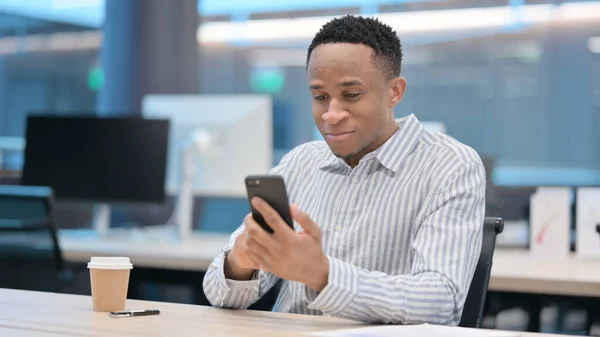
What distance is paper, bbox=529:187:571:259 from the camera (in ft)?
11.4

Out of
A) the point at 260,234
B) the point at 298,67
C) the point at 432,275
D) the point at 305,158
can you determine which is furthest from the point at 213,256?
the point at 298,67

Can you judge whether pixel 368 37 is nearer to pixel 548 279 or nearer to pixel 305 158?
pixel 305 158

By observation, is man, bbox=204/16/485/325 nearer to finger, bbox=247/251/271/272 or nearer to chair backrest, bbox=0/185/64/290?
finger, bbox=247/251/271/272

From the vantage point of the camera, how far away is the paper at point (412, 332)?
1445 millimetres

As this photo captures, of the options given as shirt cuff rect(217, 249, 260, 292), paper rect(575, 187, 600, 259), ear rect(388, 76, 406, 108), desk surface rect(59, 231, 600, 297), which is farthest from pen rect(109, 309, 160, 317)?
paper rect(575, 187, 600, 259)

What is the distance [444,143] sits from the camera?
6.39 ft

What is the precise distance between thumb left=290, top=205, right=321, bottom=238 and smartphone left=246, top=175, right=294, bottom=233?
2cm

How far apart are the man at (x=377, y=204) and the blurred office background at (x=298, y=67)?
289cm

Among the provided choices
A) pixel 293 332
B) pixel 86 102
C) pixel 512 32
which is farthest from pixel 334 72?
pixel 86 102

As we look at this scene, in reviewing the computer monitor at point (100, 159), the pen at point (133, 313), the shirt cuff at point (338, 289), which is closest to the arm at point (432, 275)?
the shirt cuff at point (338, 289)

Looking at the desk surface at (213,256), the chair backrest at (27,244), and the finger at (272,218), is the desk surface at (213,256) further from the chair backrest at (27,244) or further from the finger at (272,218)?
the finger at (272,218)

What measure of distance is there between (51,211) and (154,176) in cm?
69

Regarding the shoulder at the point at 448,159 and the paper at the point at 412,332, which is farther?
the shoulder at the point at 448,159

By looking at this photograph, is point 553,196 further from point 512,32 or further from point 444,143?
point 512,32
